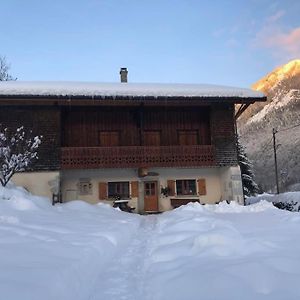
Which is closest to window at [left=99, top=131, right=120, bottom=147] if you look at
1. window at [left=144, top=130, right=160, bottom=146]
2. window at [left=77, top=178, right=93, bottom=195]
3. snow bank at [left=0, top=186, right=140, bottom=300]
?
window at [left=144, top=130, right=160, bottom=146]

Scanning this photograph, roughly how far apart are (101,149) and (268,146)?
56659 mm

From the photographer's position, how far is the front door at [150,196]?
1857 cm

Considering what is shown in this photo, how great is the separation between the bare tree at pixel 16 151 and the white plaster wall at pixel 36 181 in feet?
1.37

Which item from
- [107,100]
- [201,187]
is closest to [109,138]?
[107,100]

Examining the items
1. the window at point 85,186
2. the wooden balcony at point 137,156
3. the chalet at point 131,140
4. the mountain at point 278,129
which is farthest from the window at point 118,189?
the mountain at point 278,129

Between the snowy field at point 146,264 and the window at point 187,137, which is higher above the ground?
the window at point 187,137

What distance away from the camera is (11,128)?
17.0 metres

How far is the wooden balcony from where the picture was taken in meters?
17.2

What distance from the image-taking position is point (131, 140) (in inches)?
734

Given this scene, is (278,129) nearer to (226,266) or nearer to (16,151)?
(16,151)

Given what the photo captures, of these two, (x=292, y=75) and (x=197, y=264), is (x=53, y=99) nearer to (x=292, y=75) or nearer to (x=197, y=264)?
(x=197, y=264)

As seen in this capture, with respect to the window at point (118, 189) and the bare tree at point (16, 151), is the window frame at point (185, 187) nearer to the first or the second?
the window at point (118, 189)

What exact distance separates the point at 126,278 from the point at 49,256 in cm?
122

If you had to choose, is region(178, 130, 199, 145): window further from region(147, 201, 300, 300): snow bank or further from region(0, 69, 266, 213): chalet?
region(147, 201, 300, 300): snow bank
